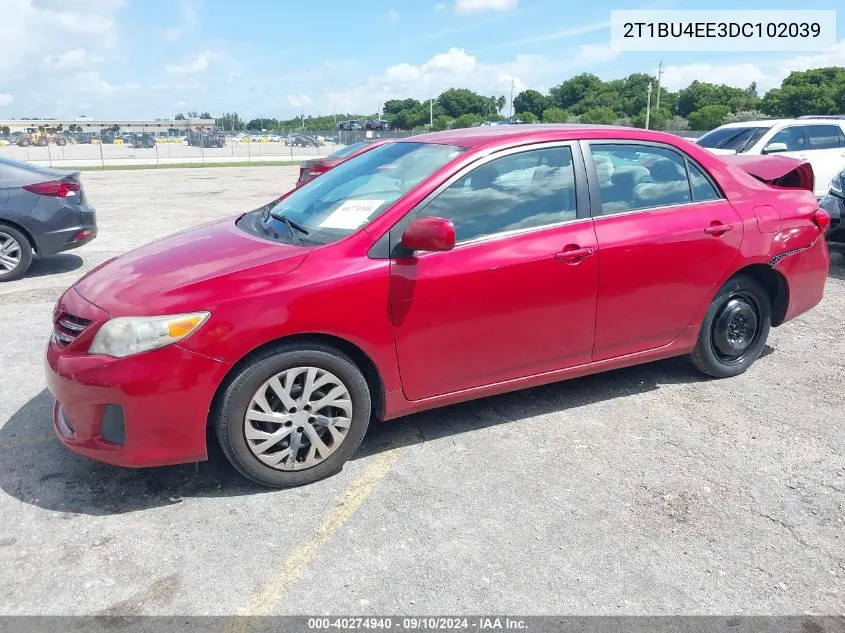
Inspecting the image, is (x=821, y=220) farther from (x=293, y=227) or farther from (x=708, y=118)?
(x=708, y=118)

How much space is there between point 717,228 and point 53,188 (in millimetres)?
6879

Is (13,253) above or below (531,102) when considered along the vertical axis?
below

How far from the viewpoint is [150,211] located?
13398 millimetres

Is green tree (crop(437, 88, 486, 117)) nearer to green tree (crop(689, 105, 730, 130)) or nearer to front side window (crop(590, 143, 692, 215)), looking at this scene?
green tree (crop(689, 105, 730, 130))

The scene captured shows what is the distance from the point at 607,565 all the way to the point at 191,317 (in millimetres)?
2029

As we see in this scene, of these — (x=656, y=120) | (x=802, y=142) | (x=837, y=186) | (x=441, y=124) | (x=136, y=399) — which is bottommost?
(x=136, y=399)

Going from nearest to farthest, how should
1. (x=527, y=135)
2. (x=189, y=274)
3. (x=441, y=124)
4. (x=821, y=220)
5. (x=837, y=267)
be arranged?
(x=189, y=274) → (x=527, y=135) → (x=821, y=220) → (x=837, y=267) → (x=441, y=124)

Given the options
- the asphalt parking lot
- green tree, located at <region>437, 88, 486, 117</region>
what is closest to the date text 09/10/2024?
the asphalt parking lot

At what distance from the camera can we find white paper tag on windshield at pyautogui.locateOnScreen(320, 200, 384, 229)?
3.53 metres

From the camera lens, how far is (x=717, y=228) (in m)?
4.20

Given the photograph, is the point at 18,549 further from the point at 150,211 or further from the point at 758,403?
the point at 150,211

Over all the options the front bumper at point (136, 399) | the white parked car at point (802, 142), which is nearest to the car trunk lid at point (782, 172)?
the front bumper at point (136, 399)

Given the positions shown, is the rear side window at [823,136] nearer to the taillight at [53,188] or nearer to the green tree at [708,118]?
the taillight at [53,188]

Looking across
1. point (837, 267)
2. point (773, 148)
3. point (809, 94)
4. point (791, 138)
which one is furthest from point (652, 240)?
point (809, 94)
